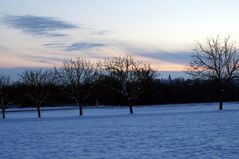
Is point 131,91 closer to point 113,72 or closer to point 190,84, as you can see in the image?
point 113,72

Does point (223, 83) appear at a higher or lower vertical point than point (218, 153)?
higher

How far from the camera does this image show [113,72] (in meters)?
63.4

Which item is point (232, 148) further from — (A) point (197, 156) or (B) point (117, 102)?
(B) point (117, 102)

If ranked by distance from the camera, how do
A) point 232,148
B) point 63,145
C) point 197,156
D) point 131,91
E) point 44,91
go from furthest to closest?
1. point 44,91
2. point 131,91
3. point 63,145
4. point 232,148
5. point 197,156

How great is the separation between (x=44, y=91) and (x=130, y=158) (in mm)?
55210

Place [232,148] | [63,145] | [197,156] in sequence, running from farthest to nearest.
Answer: [63,145], [232,148], [197,156]

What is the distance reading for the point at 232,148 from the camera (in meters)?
15.6

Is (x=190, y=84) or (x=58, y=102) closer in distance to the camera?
(x=190, y=84)

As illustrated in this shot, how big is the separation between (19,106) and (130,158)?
3662 inches

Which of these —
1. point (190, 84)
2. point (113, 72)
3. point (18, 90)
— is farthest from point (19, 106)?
point (113, 72)

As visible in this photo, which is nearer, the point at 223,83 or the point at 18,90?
the point at 223,83

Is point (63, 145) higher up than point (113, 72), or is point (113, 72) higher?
point (113, 72)

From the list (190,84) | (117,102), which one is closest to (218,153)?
(117,102)

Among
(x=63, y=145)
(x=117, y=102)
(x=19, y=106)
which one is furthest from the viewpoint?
(x=19, y=106)
